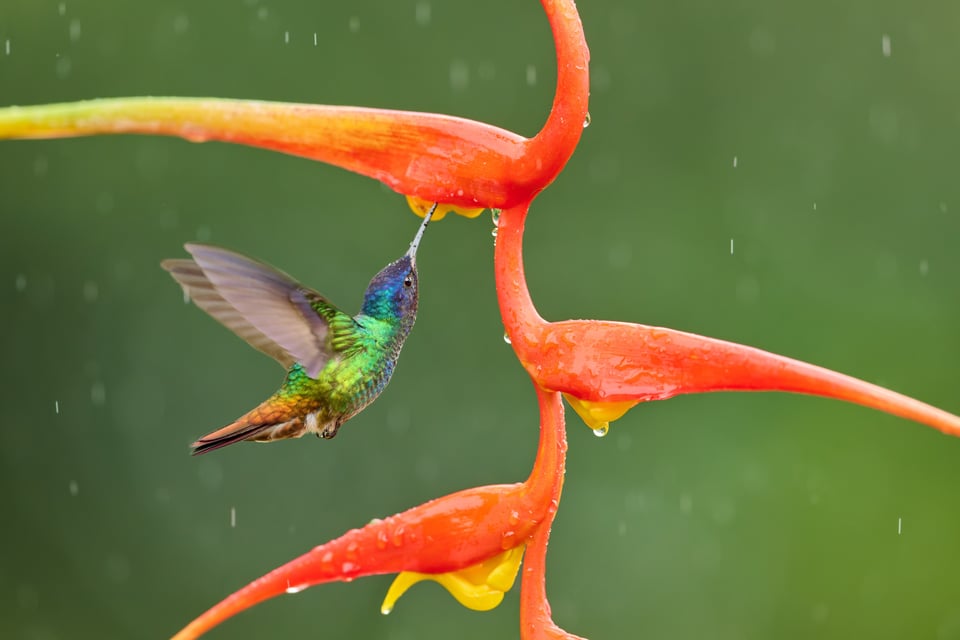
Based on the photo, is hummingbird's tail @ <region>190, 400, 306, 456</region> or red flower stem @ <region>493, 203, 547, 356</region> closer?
red flower stem @ <region>493, 203, 547, 356</region>

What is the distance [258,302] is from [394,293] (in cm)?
17

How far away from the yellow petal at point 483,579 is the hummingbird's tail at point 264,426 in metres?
0.23

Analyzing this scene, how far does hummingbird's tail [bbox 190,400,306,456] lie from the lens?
49.2 inches

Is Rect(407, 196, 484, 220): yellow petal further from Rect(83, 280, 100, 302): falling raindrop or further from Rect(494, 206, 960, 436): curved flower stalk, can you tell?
Rect(83, 280, 100, 302): falling raindrop

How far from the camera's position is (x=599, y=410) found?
1.07 meters

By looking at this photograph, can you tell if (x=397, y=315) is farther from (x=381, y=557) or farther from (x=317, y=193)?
(x=317, y=193)

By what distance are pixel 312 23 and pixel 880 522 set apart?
6.28 ft

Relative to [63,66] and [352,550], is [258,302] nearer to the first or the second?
[352,550]

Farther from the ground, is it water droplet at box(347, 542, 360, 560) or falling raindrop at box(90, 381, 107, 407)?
water droplet at box(347, 542, 360, 560)

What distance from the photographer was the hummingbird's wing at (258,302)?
3.68 ft

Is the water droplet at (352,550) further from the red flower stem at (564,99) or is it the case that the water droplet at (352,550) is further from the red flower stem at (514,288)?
the red flower stem at (564,99)

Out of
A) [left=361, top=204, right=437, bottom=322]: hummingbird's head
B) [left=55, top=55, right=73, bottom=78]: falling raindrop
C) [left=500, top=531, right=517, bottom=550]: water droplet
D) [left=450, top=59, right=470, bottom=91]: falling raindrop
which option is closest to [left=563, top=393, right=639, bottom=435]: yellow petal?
[left=500, top=531, right=517, bottom=550]: water droplet

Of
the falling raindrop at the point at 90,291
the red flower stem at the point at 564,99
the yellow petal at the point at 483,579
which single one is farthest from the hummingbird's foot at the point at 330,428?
the falling raindrop at the point at 90,291

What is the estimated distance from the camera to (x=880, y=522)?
10.7ft
